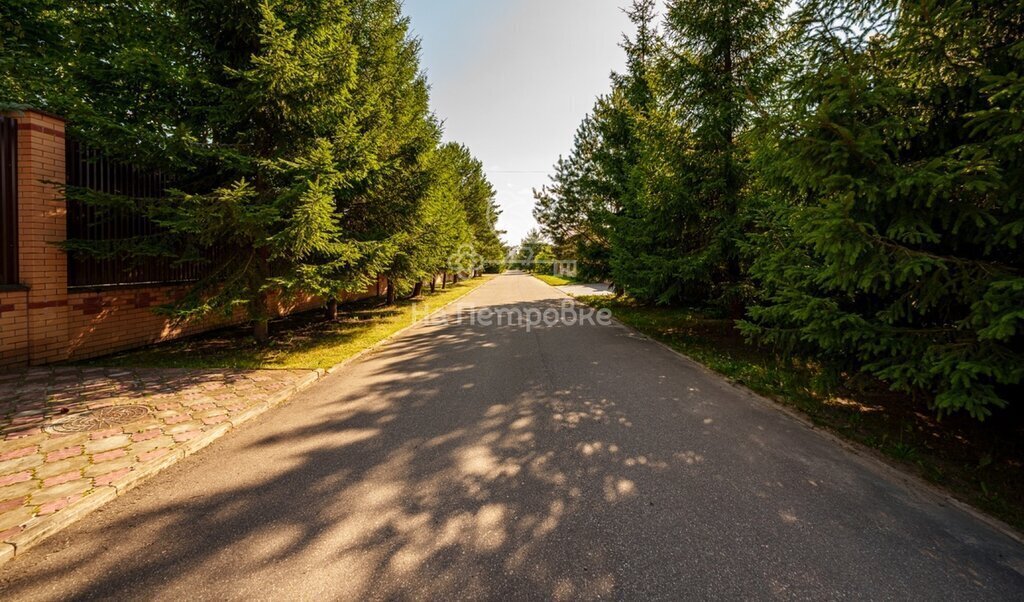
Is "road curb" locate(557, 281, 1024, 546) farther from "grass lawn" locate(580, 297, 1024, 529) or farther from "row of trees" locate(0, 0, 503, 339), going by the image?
"row of trees" locate(0, 0, 503, 339)

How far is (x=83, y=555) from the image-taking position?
2.49 meters

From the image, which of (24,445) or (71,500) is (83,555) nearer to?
(71,500)

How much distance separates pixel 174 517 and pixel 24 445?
2580mm

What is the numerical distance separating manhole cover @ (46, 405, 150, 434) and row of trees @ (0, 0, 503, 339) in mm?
2401

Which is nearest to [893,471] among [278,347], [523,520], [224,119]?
[523,520]

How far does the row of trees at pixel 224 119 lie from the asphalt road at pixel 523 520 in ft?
13.1

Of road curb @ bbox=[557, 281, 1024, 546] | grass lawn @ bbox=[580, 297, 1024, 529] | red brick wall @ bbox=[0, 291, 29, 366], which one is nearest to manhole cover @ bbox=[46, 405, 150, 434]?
red brick wall @ bbox=[0, 291, 29, 366]

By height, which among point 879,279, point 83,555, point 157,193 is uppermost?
point 157,193

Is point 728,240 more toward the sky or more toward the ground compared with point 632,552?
more toward the sky

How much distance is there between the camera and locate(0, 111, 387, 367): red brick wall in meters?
6.17

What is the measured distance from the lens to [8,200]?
619cm

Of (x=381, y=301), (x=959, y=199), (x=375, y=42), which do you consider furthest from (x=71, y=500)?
(x=381, y=301)

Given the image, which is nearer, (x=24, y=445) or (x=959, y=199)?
(x=959, y=199)

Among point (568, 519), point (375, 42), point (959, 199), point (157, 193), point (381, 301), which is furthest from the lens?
point (381, 301)
